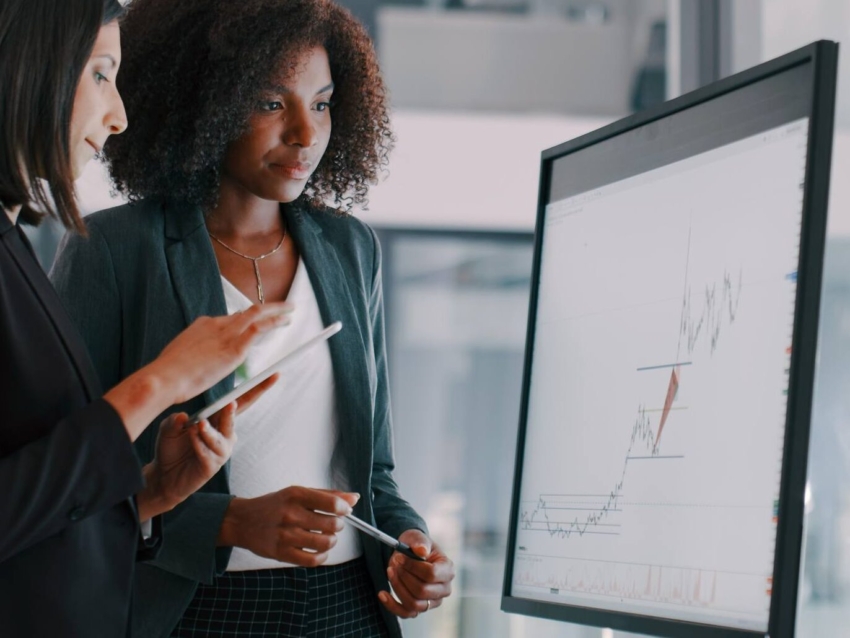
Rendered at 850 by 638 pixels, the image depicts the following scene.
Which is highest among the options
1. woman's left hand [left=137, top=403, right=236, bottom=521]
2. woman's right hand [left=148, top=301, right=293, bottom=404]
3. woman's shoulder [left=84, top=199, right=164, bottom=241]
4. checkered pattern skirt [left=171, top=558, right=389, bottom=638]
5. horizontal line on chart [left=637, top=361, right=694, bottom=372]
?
woman's shoulder [left=84, top=199, right=164, bottom=241]

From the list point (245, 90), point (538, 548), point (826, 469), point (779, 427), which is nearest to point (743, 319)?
point (779, 427)

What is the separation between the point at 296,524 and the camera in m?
1.25

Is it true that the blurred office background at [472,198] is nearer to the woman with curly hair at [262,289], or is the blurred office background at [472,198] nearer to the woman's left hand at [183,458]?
the woman with curly hair at [262,289]

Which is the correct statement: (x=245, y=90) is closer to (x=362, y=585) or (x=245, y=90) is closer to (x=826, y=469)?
(x=362, y=585)

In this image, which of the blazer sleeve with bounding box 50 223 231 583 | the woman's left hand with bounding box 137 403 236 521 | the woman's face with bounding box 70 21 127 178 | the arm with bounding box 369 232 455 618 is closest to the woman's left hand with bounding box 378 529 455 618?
the arm with bounding box 369 232 455 618

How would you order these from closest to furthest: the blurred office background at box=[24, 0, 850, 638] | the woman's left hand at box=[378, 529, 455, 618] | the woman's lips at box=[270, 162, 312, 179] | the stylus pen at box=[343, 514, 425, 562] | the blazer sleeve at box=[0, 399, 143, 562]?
the blazer sleeve at box=[0, 399, 143, 562] → the stylus pen at box=[343, 514, 425, 562] → the woman's left hand at box=[378, 529, 455, 618] → the woman's lips at box=[270, 162, 312, 179] → the blurred office background at box=[24, 0, 850, 638]

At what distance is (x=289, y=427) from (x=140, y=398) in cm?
48

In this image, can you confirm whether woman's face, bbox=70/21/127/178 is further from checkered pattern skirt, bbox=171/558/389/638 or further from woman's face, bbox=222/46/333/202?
checkered pattern skirt, bbox=171/558/389/638

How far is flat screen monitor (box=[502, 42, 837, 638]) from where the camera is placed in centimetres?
104

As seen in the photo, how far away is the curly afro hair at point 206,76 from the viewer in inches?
60.9

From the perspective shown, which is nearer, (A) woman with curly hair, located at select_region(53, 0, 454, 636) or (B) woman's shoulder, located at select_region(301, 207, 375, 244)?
(A) woman with curly hair, located at select_region(53, 0, 454, 636)

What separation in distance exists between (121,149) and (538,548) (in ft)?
2.93

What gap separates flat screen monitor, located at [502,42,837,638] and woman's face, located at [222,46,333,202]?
13.9 inches

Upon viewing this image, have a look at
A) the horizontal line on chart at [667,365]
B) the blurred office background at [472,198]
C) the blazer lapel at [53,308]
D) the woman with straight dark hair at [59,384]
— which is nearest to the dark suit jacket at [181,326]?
the woman with straight dark hair at [59,384]
